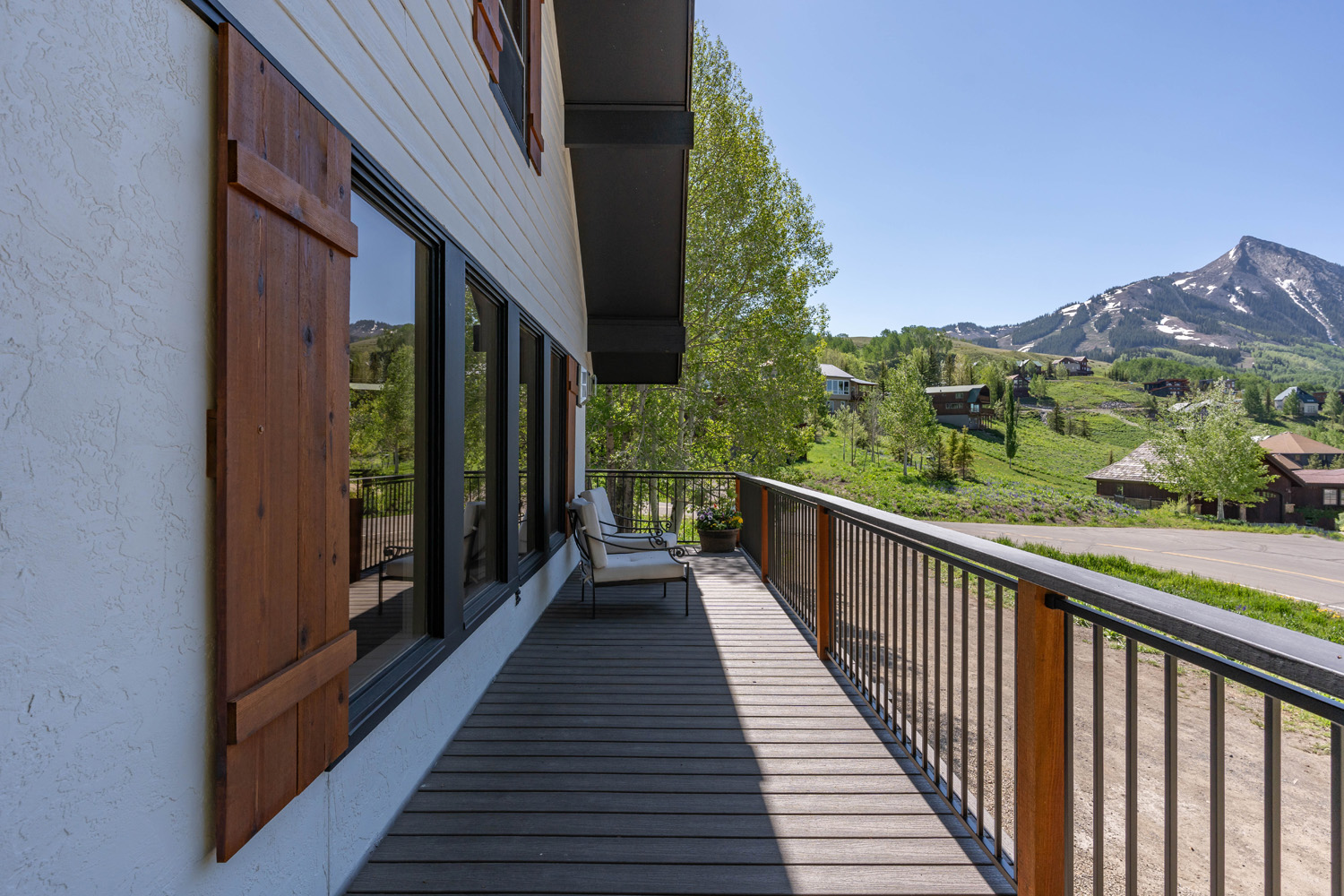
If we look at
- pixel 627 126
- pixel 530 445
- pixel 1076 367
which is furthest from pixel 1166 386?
pixel 530 445

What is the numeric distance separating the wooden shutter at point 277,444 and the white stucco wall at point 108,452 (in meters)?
0.04

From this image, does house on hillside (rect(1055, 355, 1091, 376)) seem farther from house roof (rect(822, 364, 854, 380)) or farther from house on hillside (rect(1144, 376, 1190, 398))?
house roof (rect(822, 364, 854, 380))

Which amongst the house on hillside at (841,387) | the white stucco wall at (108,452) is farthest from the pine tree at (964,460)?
the white stucco wall at (108,452)

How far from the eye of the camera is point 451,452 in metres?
2.52

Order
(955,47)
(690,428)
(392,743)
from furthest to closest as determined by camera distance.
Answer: (955,47) < (690,428) < (392,743)

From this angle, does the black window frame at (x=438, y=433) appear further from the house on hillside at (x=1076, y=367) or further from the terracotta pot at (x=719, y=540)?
the house on hillside at (x=1076, y=367)

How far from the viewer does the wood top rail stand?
868 millimetres

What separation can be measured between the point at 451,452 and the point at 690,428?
32.6 feet

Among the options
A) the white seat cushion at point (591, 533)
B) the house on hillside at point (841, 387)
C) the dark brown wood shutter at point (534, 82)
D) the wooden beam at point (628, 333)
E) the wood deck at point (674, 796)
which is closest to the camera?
the wood deck at point (674, 796)

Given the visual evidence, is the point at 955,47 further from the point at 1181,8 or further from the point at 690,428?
the point at 690,428

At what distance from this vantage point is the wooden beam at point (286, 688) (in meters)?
1.24

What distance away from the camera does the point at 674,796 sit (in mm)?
2271

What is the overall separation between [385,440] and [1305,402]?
420 feet

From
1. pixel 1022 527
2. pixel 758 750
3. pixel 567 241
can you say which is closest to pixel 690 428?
pixel 567 241
